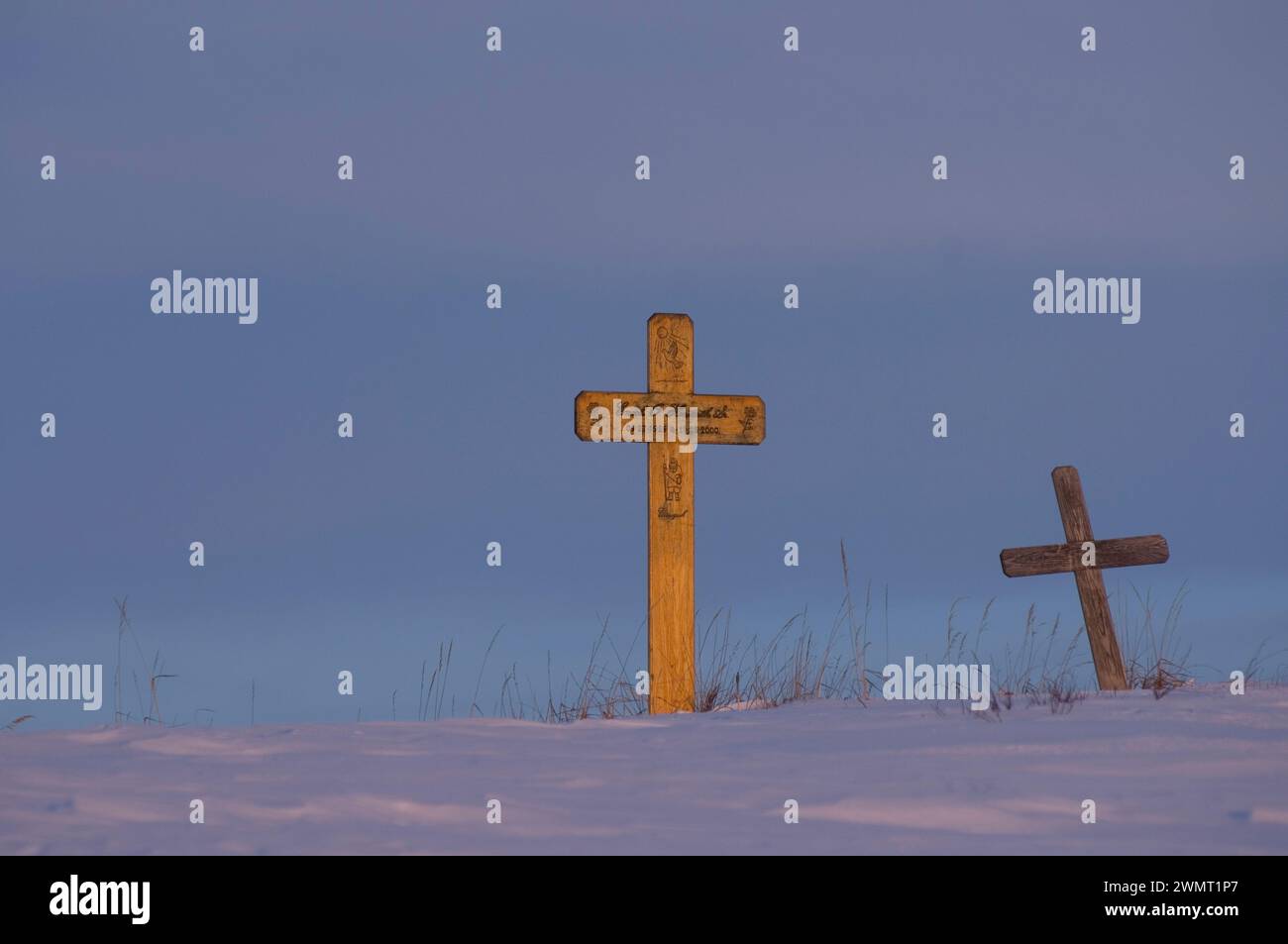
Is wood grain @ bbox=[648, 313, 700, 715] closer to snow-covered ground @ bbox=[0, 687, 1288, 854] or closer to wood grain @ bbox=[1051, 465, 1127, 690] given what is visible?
snow-covered ground @ bbox=[0, 687, 1288, 854]

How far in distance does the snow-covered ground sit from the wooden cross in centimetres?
281

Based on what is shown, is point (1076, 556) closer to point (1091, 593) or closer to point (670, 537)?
point (1091, 593)

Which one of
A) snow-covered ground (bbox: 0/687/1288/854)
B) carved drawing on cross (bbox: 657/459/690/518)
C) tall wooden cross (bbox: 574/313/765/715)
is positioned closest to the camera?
snow-covered ground (bbox: 0/687/1288/854)

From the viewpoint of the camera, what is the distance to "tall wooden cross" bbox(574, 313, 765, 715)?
33.1 feet

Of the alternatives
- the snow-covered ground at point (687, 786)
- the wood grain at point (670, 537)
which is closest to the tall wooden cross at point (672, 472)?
the wood grain at point (670, 537)

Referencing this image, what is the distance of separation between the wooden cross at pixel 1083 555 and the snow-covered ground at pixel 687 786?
2810 millimetres

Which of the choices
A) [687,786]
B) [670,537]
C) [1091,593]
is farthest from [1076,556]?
[687,786]

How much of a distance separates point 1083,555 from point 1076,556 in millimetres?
A: 50

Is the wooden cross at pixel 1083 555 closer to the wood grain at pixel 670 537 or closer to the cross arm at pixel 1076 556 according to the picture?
the cross arm at pixel 1076 556

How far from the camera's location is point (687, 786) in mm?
5734

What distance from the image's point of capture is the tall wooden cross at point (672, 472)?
10086mm

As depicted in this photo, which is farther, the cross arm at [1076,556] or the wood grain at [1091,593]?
the cross arm at [1076,556]

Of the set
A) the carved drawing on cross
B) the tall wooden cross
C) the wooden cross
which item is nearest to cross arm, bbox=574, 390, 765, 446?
the tall wooden cross
